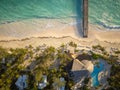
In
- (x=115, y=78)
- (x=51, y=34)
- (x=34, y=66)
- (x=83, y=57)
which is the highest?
(x=51, y=34)

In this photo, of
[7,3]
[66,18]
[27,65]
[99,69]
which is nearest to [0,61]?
[27,65]

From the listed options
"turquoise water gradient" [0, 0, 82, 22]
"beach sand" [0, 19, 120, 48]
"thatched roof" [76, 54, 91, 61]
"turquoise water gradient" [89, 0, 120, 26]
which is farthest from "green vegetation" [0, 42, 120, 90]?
"turquoise water gradient" [0, 0, 82, 22]

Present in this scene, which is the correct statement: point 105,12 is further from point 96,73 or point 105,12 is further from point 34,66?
point 34,66

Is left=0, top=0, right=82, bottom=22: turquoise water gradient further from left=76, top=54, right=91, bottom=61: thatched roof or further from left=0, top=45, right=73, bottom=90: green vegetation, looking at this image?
left=76, top=54, right=91, bottom=61: thatched roof

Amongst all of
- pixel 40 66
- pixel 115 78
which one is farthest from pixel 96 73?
pixel 40 66

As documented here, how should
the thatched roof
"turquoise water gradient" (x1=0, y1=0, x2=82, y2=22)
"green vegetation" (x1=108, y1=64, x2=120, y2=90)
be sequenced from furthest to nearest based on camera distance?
"turquoise water gradient" (x1=0, y1=0, x2=82, y2=22) < the thatched roof < "green vegetation" (x1=108, y1=64, x2=120, y2=90)

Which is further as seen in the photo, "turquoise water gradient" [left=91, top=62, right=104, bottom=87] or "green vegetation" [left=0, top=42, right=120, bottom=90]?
"turquoise water gradient" [left=91, top=62, right=104, bottom=87]

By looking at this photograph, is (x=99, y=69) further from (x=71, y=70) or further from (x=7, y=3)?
(x=7, y=3)
